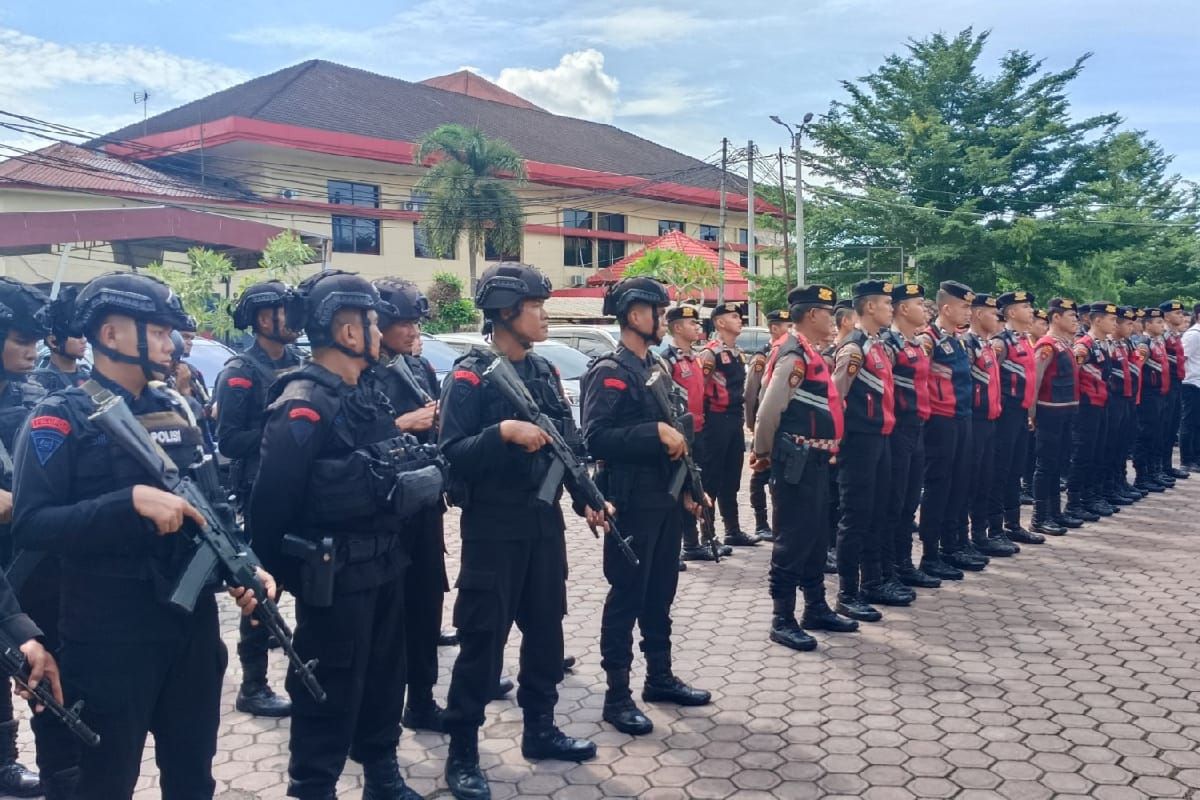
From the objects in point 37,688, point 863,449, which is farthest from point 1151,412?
point 37,688

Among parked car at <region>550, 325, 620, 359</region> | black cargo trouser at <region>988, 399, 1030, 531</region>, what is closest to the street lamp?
parked car at <region>550, 325, 620, 359</region>

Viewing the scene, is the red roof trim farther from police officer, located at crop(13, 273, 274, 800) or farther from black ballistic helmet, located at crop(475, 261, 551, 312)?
police officer, located at crop(13, 273, 274, 800)

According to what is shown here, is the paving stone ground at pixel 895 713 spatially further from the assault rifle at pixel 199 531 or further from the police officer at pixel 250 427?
the assault rifle at pixel 199 531

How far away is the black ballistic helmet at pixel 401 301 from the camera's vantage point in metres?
4.45

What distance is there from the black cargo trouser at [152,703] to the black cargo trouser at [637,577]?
6.22ft

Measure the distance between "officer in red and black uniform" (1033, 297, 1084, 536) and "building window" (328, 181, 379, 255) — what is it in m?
25.2

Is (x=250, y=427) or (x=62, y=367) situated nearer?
(x=62, y=367)

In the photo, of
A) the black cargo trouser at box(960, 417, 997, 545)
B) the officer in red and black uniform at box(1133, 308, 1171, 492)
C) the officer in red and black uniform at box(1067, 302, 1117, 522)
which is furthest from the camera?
the officer in red and black uniform at box(1133, 308, 1171, 492)

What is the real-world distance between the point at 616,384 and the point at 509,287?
0.81 metres

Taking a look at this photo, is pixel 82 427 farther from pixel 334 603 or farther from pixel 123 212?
pixel 123 212

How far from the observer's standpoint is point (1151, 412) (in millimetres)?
10750

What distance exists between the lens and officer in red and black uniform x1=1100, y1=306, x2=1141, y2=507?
376 inches

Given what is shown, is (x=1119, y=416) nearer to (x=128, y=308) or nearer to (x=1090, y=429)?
(x=1090, y=429)

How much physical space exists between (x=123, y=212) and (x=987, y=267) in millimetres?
19823
